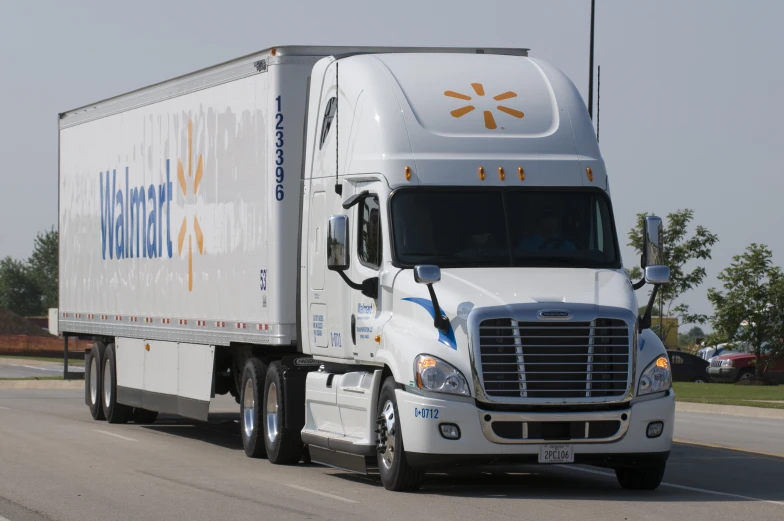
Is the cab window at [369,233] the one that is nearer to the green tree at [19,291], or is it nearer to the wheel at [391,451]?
the wheel at [391,451]

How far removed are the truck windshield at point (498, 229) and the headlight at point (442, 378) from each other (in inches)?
50.1

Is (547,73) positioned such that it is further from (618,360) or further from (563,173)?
(618,360)

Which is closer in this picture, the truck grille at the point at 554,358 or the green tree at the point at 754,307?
the truck grille at the point at 554,358

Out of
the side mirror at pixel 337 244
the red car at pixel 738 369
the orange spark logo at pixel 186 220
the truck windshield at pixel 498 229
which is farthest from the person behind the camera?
the red car at pixel 738 369

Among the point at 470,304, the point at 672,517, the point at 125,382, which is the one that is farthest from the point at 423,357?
the point at 125,382

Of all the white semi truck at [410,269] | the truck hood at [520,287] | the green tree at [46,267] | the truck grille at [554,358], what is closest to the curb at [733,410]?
the white semi truck at [410,269]

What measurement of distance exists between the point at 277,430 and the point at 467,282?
4170 mm

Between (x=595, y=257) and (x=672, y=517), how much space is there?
319 cm

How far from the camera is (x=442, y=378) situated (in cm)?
1323

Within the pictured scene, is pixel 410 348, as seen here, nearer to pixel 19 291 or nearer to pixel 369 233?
pixel 369 233

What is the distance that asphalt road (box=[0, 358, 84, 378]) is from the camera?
5694cm

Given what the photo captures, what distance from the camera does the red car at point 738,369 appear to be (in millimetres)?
45688

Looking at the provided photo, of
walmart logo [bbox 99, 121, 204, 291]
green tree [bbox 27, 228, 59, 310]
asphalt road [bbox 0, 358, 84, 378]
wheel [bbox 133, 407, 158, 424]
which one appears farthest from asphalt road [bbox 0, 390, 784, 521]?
green tree [bbox 27, 228, 59, 310]

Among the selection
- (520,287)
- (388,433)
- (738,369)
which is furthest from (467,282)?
(738,369)
